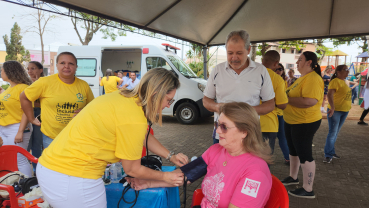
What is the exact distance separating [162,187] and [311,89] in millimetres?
2235

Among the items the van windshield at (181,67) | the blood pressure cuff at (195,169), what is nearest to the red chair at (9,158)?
the blood pressure cuff at (195,169)

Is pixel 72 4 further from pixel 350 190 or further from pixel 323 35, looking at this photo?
pixel 323 35

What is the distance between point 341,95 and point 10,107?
5.56 metres

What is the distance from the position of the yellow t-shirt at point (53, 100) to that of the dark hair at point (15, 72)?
720 mm

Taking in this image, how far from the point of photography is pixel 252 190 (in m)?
1.39

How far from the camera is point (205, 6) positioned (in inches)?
178

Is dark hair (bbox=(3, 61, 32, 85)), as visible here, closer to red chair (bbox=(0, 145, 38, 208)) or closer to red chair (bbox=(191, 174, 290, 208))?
red chair (bbox=(0, 145, 38, 208))

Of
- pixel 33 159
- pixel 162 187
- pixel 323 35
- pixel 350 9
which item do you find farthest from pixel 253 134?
pixel 323 35

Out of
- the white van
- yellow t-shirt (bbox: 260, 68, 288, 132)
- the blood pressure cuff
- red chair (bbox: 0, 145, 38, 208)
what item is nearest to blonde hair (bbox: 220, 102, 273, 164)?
the blood pressure cuff

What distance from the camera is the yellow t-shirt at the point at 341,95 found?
14.5 ft

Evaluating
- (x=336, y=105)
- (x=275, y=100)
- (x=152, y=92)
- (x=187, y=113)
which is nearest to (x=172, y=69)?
(x=187, y=113)

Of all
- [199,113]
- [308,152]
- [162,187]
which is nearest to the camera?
[162,187]

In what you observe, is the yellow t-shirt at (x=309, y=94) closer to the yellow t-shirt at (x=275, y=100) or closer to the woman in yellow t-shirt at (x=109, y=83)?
the yellow t-shirt at (x=275, y=100)

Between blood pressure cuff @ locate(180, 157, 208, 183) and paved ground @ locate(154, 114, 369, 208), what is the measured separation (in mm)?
1362
